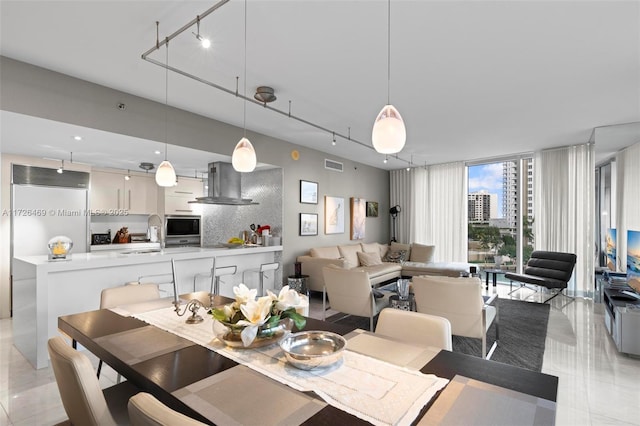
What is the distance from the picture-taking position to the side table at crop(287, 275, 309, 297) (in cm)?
542

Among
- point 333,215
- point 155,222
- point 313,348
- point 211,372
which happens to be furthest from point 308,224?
point 211,372

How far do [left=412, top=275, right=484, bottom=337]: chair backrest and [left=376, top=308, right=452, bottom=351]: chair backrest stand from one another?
1.28m

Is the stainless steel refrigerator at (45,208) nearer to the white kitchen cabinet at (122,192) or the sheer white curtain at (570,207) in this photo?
the white kitchen cabinet at (122,192)

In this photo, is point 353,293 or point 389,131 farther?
point 353,293

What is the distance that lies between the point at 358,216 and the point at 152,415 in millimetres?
6897

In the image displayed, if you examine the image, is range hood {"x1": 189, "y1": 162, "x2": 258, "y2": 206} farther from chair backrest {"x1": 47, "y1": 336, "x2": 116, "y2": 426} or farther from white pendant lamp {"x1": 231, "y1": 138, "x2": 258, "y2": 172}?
chair backrest {"x1": 47, "y1": 336, "x2": 116, "y2": 426}

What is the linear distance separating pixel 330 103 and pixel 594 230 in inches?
183

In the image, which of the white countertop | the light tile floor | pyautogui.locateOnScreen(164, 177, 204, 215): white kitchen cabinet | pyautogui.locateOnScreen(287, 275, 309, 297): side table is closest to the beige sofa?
pyautogui.locateOnScreen(287, 275, 309, 297): side table

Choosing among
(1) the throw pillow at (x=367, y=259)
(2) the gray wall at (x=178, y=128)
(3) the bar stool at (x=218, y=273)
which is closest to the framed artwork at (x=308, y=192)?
(2) the gray wall at (x=178, y=128)

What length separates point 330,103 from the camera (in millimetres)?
3918

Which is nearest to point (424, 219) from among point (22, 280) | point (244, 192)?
point (244, 192)

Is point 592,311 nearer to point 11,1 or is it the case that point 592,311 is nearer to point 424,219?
point 424,219

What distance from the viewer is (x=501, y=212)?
7.21m

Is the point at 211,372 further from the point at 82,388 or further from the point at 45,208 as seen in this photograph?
the point at 45,208
